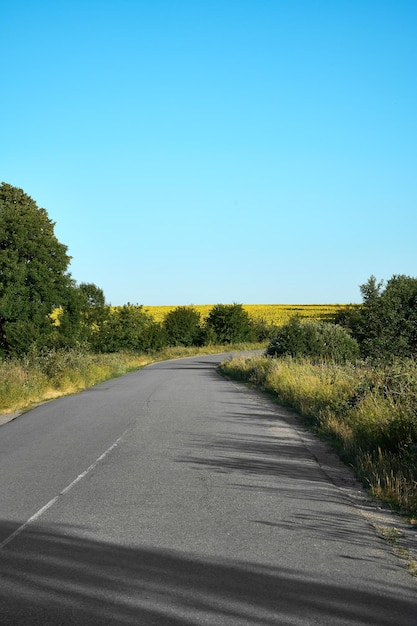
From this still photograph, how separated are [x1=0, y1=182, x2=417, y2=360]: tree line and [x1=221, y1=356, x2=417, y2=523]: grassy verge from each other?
8549 millimetres

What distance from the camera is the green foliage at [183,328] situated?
72625mm

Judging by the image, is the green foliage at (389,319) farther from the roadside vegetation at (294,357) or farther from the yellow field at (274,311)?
the yellow field at (274,311)

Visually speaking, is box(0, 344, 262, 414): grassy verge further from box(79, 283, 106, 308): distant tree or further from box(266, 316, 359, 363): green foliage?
box(79, 283, 106, 308): distant tree

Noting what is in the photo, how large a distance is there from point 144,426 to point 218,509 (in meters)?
7.43

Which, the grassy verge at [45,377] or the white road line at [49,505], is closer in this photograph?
the white road line at [49,505]

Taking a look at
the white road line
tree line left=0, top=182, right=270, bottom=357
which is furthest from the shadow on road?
tree line left=0, top=182, right=270, bottom=357

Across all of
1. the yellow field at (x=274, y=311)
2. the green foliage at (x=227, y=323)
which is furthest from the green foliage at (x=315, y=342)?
the yellow field at (x=274, y=311)

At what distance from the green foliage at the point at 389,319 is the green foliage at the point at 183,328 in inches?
1667

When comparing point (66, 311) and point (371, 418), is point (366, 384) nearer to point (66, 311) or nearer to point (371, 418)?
point (371, 418)

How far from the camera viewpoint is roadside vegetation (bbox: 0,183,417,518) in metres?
11.2

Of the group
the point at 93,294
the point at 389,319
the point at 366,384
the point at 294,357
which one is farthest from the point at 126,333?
the point at 366,384

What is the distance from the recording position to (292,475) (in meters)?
9.59

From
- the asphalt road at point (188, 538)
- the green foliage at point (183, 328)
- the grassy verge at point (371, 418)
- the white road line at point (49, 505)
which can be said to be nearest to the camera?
the asphalt road at point (188, 538)

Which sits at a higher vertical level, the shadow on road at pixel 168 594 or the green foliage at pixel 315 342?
the green foliage at pixel 315 342
